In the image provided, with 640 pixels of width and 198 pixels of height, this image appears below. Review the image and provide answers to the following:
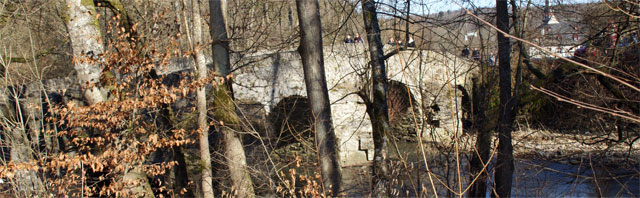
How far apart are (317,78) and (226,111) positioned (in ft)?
5.70

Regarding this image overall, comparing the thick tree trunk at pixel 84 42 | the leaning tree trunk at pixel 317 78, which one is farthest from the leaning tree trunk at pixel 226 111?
the thick tree trunk at pixel 84 42

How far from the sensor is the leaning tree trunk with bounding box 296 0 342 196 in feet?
21.5

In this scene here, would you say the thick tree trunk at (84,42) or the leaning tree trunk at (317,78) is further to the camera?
the leaning tree trunk at (317,78)

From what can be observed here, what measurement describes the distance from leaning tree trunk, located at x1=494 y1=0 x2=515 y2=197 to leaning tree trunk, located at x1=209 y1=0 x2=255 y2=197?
3430 mm

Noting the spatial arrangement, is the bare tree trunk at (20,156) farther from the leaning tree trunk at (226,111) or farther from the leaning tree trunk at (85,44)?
the leaning tree trunk at (226,111)

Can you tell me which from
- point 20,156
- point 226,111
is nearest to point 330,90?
point 226,111

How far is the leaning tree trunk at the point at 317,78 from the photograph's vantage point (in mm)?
6555

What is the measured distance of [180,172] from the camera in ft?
28.1

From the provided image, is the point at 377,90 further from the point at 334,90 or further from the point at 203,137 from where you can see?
the point at 334,90

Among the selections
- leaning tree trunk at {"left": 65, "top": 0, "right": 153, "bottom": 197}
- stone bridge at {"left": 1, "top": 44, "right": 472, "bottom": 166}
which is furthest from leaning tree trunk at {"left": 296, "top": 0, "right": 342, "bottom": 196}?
leaning tree trunk at {"left": 65, "top": 0, "right": 153, "bottom": 197}

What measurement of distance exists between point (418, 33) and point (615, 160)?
3.80 m

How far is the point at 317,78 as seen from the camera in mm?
6809

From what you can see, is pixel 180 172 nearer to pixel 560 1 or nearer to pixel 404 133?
pixel 560 1

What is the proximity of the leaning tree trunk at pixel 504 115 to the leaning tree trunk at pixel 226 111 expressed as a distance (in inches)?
135
